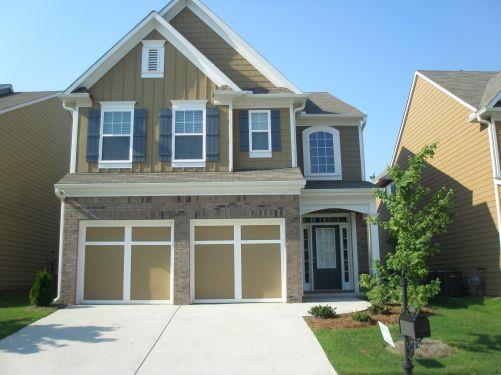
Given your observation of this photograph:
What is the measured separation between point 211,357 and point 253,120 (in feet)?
28.4

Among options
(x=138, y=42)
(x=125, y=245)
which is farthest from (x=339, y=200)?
(x=138, y=42)

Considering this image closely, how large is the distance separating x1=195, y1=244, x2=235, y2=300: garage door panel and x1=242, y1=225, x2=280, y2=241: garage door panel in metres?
0.59

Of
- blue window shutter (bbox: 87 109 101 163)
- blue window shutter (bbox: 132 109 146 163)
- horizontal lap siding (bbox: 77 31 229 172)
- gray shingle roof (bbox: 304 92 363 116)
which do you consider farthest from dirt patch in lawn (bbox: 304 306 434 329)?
gray shingle roof (bbox: 304 92 363 116)

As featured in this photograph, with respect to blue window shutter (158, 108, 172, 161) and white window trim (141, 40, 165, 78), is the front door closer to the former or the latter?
blue window shutter (158, 108, 172, 161)

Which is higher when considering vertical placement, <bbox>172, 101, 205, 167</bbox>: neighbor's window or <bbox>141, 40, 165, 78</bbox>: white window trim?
<bbox>141, 40, 165, 78</bbox>: white window trim

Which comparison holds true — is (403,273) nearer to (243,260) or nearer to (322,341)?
(322,341)

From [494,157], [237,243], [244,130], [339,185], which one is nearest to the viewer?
[237,243]

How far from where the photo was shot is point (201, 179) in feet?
46.1

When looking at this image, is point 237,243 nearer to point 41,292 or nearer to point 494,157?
point 41,292

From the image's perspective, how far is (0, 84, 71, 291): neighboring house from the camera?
17859 millimetres

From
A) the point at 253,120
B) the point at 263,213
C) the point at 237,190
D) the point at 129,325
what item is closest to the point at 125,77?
the point at 253,120

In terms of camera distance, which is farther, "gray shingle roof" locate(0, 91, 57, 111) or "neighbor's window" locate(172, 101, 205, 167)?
"gray shingle roof" locate(0, 91, 57, 111)

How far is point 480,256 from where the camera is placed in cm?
1542

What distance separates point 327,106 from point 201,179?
686 cm
